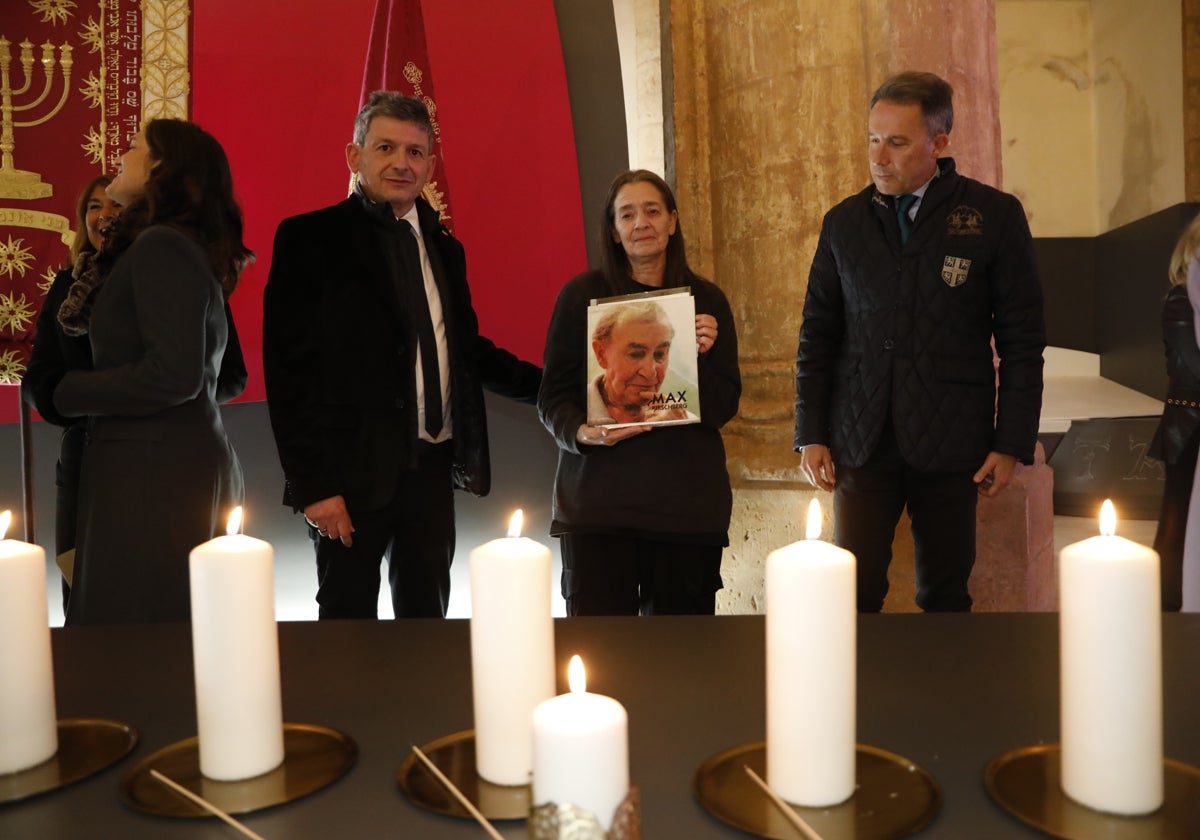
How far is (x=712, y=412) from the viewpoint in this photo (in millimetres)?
2436

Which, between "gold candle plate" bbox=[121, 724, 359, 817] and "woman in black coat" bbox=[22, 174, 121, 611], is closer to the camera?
"gold candle plate" bbox=[121, 724, 359, 817]

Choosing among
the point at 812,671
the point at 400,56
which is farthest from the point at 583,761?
the point at 400,56

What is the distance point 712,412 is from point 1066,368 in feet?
32.5

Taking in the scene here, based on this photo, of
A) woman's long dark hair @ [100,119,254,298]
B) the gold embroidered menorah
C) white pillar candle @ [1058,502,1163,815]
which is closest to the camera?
white pillar candle @ [1058,502,1163,815]

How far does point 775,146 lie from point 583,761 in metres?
Answer: 3.09

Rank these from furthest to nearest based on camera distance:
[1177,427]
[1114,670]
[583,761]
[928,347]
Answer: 1. [1177,427]
2. [928,347]
3. [1114,670]
4. [583,761]

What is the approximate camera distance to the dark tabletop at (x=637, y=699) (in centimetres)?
78

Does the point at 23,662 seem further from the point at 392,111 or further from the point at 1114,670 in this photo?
the point at 392,111

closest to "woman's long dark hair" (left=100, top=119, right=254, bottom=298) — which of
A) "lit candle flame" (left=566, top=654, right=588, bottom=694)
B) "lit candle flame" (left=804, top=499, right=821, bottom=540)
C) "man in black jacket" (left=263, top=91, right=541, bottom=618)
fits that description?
"man in black jacket" (left=263, top=91, right=541, bottom=618)

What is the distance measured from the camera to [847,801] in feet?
2.61

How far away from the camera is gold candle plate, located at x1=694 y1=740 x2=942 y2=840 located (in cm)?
75

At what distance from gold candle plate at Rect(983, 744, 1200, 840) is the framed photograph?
1.38 metres

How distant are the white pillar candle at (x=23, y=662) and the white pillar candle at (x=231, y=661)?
16 centimetres

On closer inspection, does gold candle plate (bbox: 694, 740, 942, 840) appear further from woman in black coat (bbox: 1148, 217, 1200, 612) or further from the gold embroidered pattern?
the gold embroidered pattern
